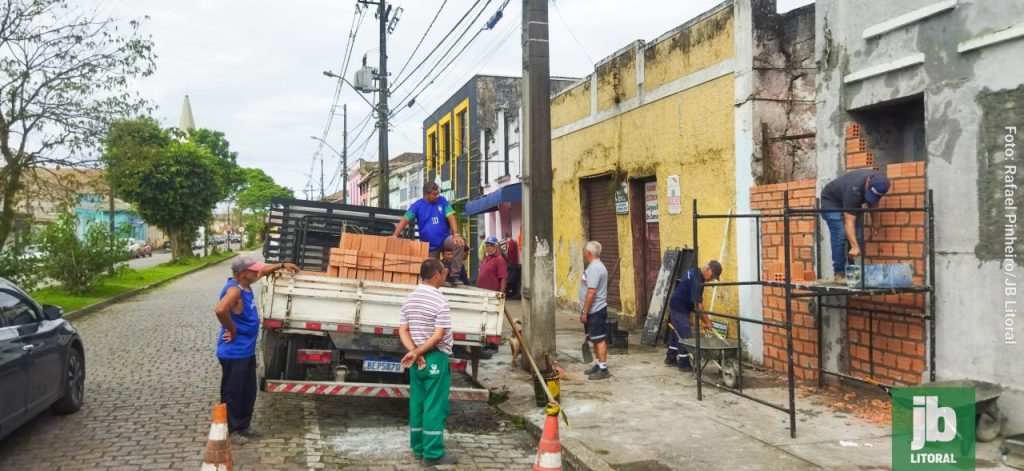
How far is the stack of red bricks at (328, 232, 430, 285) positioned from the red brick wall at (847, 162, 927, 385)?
4299 mm

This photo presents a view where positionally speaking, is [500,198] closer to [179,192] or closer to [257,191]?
[179,192]

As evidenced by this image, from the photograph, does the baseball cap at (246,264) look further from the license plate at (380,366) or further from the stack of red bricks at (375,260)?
the license plate at (380,366)

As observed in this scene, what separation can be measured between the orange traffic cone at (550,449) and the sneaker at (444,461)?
4.71ft

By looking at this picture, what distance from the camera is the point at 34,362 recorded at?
613 centimetres

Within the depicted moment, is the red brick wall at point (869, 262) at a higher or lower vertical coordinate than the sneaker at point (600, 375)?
higher

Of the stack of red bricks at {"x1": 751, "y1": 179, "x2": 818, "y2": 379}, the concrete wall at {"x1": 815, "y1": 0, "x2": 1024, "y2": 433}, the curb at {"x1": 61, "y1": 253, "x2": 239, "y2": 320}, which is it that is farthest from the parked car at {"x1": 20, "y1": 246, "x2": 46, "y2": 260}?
the concrete wall at {"x1": 815, "y1": 0, "x2": 1024, "y2": 433}

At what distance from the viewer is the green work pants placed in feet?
18.5

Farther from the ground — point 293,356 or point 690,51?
point 690,51

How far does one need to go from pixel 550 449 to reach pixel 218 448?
2040 mm

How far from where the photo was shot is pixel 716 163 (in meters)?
9.98

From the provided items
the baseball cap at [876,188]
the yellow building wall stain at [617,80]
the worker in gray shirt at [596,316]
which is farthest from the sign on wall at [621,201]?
the baseball cap at [876,188]

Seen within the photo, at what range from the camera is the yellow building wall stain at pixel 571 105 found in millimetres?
14336

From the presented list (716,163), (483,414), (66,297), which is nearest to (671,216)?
(716,163)

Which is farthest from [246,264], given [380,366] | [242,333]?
[380,366]
